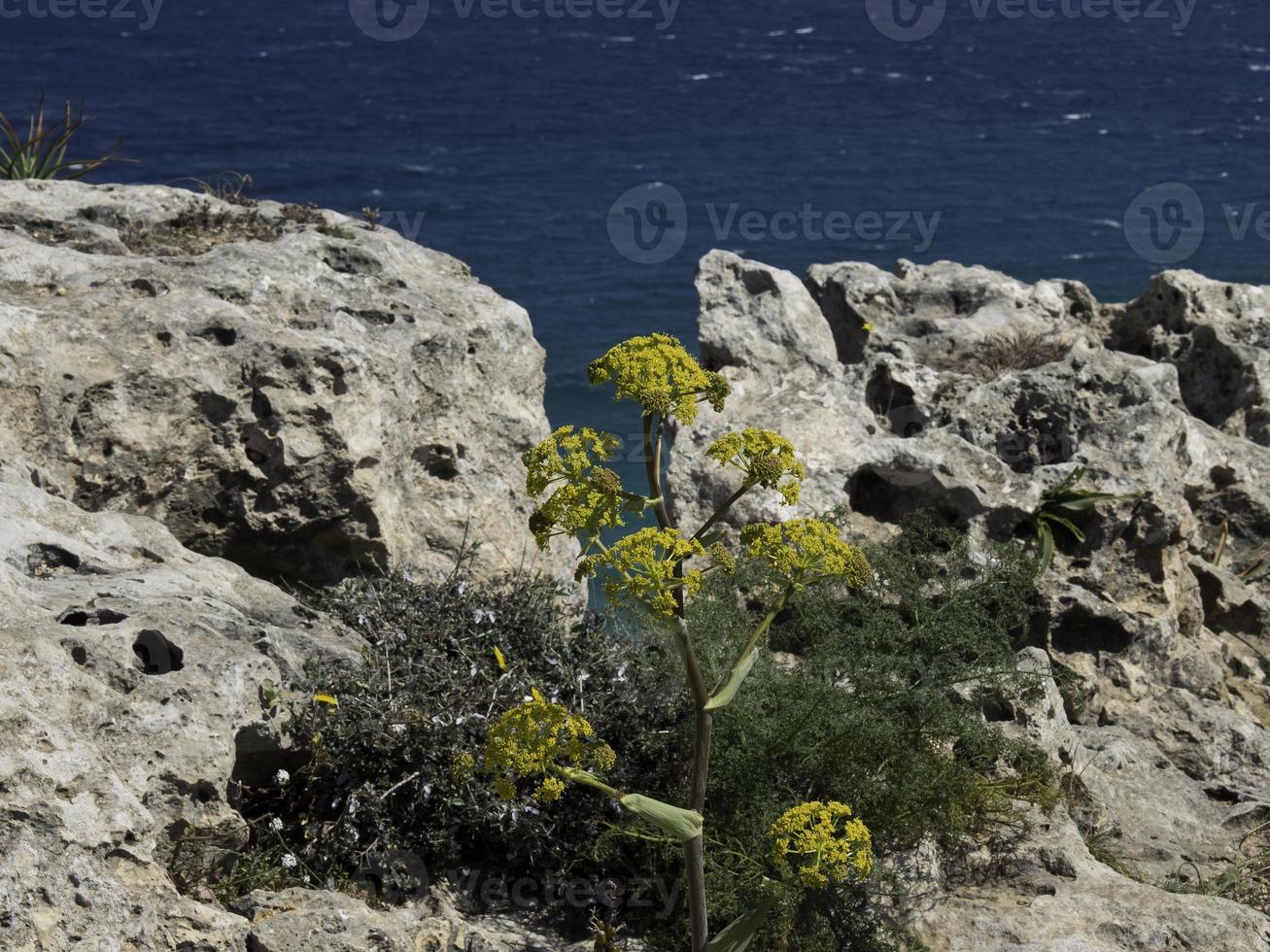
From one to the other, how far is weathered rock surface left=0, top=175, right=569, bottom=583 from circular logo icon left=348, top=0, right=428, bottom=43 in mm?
61395

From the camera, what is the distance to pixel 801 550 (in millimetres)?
4859

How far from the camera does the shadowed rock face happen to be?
6.58 meters

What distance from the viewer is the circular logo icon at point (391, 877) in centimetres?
616

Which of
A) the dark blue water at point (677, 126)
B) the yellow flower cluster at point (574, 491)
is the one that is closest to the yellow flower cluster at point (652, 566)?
the yellow flower cluster at point (574, 491)

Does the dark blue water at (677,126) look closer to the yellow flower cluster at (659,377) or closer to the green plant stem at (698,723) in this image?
the green plant stem at (698,723)

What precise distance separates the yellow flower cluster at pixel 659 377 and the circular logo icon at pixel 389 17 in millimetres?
66059

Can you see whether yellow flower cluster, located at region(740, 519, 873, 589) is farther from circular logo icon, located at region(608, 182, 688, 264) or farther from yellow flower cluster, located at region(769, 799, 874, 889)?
circular logo icon, located at region(608, 182, 688, 264)

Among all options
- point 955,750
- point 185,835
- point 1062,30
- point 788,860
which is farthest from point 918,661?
point 1062,30

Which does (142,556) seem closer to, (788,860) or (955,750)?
(788,860)

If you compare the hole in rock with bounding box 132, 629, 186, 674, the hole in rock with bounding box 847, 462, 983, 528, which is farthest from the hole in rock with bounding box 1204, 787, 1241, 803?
the hole in rock with bounding box 132, 629, 186, 674

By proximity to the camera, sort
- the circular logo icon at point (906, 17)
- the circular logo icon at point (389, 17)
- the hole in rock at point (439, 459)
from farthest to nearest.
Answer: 1. the circular logo icon at point (389, 17)
2. the circular logo icon at point (906, 17)
3. the hole in rock at point (439, 459)

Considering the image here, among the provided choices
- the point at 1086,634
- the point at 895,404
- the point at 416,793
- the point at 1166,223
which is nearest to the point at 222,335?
the point at 416,793

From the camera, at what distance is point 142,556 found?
6996 mm

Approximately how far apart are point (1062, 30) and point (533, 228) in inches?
1691
